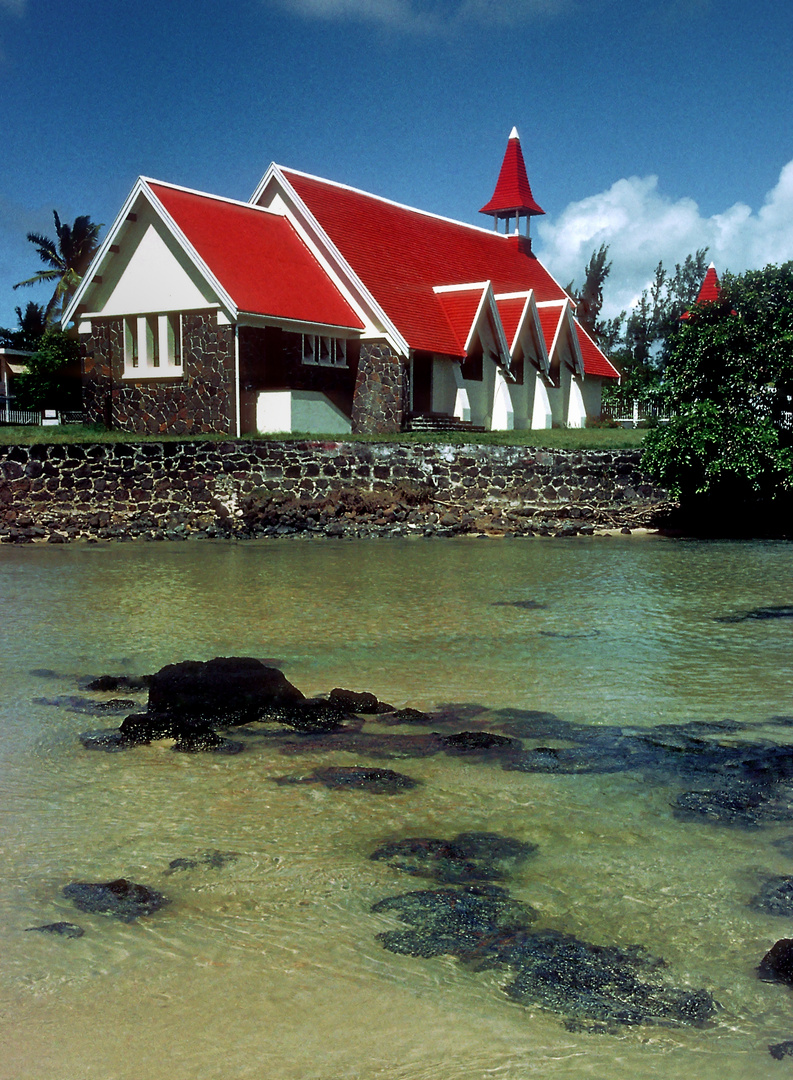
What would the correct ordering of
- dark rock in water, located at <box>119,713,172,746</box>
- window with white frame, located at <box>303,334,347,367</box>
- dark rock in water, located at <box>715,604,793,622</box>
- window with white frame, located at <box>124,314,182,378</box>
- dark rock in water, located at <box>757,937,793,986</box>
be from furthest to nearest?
window with white frame, located at <box>303,334,347,367</box> < window with white frame, located at <box>124,314,182,378</box> < dark rock in water, located at <box>715,604,793,622</box> < dark rock in water, located at <box>119,713,172,746</box> < dark rock in water, located at <box>757,937,793,986</box>

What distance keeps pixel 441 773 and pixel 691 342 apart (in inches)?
680

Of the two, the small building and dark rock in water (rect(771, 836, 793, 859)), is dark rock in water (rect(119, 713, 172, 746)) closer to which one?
dark rock in water (rect(771, 836, 793, 859))

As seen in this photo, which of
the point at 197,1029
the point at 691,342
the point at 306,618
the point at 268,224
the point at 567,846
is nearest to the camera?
the point at 197,1029

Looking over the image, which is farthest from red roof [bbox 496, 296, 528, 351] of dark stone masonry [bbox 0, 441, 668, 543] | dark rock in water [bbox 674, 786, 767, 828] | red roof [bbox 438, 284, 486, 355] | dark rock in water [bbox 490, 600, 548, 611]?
dark rock in water [bbox 674, 786, 767, 828]

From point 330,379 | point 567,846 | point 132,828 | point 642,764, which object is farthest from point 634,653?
point 330,379

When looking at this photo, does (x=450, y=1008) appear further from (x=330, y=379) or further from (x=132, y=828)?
(x=330, y=379)

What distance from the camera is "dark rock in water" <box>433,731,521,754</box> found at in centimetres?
639

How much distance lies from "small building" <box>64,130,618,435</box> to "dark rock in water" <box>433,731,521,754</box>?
19374mm

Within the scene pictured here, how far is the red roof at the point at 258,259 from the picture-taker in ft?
82.9

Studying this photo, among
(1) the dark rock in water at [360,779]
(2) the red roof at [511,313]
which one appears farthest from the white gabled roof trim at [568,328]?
(1) the dark rock in water at [360,779]

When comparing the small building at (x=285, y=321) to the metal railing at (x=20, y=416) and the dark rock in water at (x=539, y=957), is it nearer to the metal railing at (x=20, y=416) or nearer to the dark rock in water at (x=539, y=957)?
the metal railing at (x=20, y=416)

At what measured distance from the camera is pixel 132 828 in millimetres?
5148

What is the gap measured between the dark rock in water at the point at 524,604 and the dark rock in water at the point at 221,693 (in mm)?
5173

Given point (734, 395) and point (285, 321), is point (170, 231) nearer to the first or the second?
point (285, 321)
